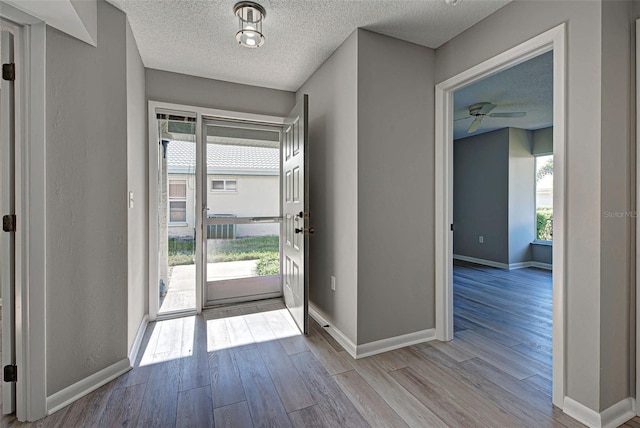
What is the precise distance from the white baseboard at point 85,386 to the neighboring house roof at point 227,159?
1.81m

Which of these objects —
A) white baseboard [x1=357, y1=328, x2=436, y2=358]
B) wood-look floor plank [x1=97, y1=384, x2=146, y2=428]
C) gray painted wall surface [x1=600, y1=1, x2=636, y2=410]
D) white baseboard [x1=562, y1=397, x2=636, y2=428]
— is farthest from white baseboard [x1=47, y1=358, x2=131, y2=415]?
gray painted wall surface [x1=600, y1=1, x2=636, y2=410]

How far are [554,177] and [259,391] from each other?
2.13m

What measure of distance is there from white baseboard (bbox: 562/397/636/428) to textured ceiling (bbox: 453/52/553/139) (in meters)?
2.62

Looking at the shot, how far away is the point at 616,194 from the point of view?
1.58m

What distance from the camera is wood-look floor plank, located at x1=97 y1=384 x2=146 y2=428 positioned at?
160 centimetres

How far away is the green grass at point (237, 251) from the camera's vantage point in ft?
10.3

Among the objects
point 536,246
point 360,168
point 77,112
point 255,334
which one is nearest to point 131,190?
point 77,112

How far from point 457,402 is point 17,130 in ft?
9.29

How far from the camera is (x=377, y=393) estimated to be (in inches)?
72.8

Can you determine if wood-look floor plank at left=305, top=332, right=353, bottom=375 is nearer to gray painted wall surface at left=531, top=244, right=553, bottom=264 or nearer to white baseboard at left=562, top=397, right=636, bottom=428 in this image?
white baseboard at left=562, top=397, right=636, bottom=428

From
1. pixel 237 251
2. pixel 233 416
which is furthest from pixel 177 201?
pixel 233 416

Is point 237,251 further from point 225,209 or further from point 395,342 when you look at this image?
point 395,342

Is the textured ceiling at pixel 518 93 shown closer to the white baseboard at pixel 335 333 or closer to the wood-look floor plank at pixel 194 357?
the white baseboard at pixel 335 333

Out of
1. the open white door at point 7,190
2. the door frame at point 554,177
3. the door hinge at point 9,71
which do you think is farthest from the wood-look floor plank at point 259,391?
the door hinge at point 9,71
